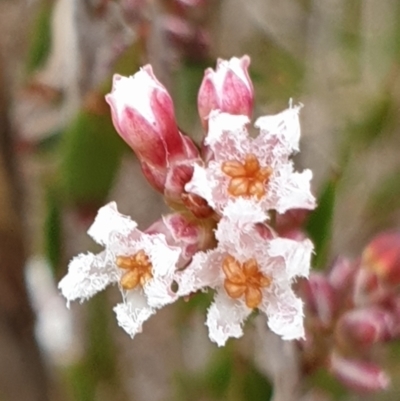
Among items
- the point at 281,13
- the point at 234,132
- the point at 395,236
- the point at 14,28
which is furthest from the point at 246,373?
the point at 14,28

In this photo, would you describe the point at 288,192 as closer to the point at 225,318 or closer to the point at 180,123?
the point at 225,318

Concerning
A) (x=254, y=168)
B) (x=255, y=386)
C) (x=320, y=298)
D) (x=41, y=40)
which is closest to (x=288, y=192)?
(x=254, y=168)

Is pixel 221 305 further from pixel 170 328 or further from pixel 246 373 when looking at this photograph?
pixel 170 328

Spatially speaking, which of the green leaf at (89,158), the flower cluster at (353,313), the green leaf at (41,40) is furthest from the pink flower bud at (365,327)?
the green leaf at (41,40)

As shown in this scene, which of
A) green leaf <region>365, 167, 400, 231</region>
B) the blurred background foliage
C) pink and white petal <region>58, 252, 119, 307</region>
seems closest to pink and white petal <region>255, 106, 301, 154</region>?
pink and white petal <region>58, 252, 119, 307</region>

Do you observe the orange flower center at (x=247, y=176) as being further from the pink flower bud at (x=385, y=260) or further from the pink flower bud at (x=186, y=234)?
the pink flower bud at (x=385, y=260)

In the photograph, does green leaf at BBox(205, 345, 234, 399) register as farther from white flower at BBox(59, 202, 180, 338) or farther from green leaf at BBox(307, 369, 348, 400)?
white flower at BBox(59, 202, 180, 338)
